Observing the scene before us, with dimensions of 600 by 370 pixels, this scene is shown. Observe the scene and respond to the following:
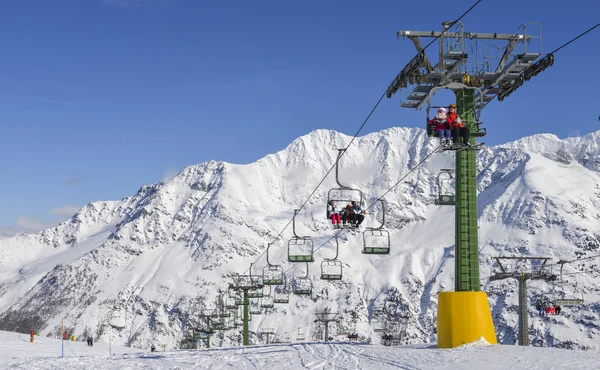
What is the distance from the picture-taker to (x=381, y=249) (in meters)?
36.9

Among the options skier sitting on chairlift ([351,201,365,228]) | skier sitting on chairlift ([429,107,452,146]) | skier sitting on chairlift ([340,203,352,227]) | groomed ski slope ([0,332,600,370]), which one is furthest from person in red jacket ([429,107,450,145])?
skier sitting on chairlift ([340,203,352,227])

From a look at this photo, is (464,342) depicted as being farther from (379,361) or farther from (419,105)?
(419,105)

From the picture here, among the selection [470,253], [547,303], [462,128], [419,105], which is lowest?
[547,303]

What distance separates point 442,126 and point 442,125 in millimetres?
30

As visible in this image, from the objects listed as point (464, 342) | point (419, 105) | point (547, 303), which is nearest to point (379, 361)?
point (464, 342)

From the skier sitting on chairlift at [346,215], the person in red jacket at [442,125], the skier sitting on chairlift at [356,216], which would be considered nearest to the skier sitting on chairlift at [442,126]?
the person in red jacket at [442,125]

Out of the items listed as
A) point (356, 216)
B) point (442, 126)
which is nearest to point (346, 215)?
point (356, 216)

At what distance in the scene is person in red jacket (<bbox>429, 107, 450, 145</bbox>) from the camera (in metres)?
23.4

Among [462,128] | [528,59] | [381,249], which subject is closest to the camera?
[462,128]

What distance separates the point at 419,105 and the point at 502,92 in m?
3.06

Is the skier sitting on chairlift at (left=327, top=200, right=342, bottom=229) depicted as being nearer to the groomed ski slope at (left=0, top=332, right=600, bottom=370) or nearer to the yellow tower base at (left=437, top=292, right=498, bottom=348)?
the groomed ski slope at (left=0, top=332, right=600, bottom=370)

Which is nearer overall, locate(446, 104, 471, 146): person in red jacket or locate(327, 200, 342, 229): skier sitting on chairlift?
locate(446, 104, 471, 146): person in red jacket

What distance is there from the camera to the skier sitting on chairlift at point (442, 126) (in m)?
23.4

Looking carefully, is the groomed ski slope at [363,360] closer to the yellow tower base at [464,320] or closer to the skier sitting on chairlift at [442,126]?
the yellow tower base at [464,320]
